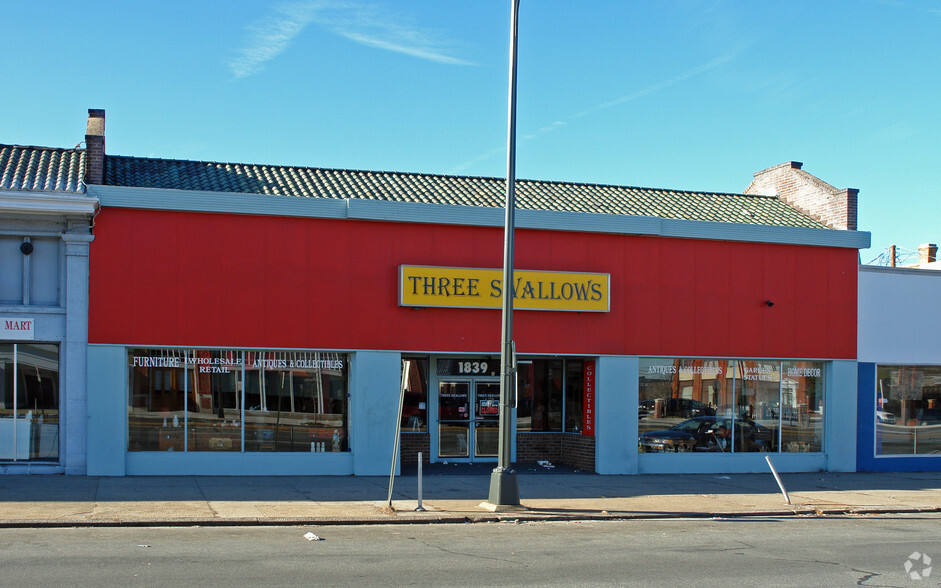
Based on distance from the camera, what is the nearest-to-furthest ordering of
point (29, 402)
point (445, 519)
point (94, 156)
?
point (445, 519) < point (29, 402) < point (94, 156)

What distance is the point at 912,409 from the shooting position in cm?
2228

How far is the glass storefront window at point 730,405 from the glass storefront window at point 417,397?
197 inches

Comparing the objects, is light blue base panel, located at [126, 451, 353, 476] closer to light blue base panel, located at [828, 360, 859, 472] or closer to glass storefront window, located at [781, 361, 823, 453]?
glass storefront window, located at [781, 361, 823, 453]

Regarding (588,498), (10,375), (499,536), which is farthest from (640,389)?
(10,375)

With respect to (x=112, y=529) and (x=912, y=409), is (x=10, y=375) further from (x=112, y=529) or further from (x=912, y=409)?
(x=912, y=409)

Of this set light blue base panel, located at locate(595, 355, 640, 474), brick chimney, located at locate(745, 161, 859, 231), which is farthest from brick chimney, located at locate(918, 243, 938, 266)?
light blue base panel, located at locate(595, 355, 640, 474)

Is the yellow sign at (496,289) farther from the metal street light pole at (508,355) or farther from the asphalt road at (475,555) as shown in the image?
the asphalt road at (475,555)

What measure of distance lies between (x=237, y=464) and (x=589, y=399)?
25.9 ft

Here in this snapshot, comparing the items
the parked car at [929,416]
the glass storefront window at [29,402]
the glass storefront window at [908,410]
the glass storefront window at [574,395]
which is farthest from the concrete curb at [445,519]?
the parked car at [929,416]

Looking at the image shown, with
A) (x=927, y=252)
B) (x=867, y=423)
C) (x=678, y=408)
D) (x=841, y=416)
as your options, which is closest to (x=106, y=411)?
(x=678, y=408)

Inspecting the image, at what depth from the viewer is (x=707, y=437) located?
20781 millimetres

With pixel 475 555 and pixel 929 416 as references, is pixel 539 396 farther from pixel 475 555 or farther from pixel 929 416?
pixel 475 555

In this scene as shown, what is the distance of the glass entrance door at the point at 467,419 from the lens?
69.5ft

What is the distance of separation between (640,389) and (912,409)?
746 centimetres
